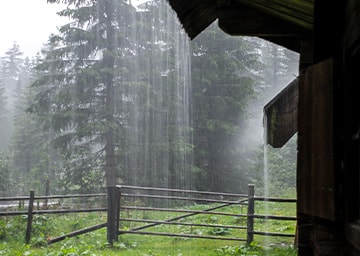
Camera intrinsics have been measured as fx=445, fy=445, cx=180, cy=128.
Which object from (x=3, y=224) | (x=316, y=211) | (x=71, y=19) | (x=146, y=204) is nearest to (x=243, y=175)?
(x=146, y=204)

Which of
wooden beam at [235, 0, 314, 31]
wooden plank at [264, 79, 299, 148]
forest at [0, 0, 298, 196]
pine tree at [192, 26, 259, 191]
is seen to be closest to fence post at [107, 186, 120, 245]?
wooden plank at [264, 79, 299, 148]

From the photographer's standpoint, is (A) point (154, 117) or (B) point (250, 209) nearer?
(B) point (250, 209)

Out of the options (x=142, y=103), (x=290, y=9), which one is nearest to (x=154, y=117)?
(x=142, y=103)

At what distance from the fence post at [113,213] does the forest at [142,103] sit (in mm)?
8873

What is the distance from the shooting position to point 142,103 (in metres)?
17.8

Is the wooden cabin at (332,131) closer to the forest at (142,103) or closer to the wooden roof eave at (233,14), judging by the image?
the wooden roof eave at (233,14)

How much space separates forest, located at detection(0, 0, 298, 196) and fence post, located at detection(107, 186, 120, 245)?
887cm

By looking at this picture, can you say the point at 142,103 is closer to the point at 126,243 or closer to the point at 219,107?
the point at 219,107

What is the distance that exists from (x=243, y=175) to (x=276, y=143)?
16.6m

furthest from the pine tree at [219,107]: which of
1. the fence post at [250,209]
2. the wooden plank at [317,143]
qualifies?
the wooden plank at [317,143]

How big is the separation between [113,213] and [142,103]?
33.6 feet

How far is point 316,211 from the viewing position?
4.95ft

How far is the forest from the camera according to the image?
57.1 feet

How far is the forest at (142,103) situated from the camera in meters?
17.4
